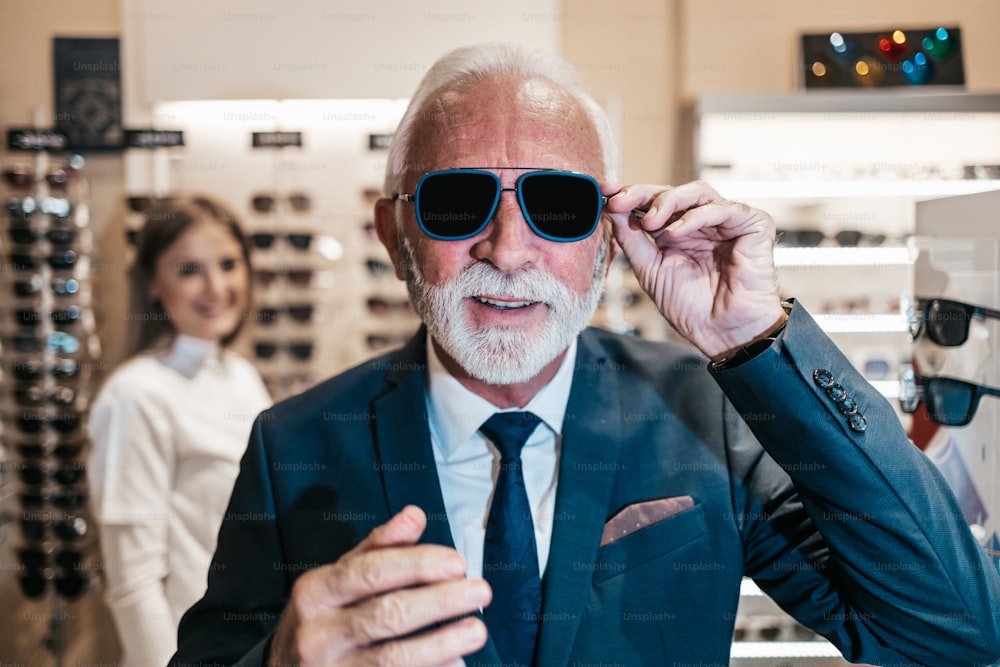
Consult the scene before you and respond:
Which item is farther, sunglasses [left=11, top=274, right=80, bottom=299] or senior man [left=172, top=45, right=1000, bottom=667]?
sunglasses [left=11, top=274, right=80, bottom=299]

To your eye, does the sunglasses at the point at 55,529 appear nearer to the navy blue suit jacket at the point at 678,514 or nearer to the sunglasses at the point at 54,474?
the sunglasses at the point at 54,474

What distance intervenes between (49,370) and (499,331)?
3.41 m

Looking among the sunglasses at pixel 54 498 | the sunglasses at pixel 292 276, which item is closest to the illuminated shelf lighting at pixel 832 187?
the sunglasses at pixel 292 276

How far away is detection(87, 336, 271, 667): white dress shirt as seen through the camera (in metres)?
2.33

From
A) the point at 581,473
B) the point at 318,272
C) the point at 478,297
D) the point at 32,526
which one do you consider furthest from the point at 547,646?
the point at 32,526

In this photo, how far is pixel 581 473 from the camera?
1.33m

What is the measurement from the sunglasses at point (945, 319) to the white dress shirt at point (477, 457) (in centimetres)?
85

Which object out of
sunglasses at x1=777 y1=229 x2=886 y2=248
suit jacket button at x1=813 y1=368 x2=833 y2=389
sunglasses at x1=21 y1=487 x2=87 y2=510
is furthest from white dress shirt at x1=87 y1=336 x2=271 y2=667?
sunglasses at x1=777 y1=229 x2=886 y2=248

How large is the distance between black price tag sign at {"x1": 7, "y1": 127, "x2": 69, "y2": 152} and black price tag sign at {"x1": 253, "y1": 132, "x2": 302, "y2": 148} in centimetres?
95

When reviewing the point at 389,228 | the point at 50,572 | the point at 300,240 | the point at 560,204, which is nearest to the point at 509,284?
the point at 560,204

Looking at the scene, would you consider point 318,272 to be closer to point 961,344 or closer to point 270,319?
point 270,319

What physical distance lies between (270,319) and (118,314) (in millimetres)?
832

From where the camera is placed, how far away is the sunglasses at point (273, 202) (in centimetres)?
402

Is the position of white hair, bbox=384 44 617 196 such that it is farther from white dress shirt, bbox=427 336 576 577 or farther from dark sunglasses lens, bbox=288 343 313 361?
dark sunglasses lens, bbox=288 343 313 361
